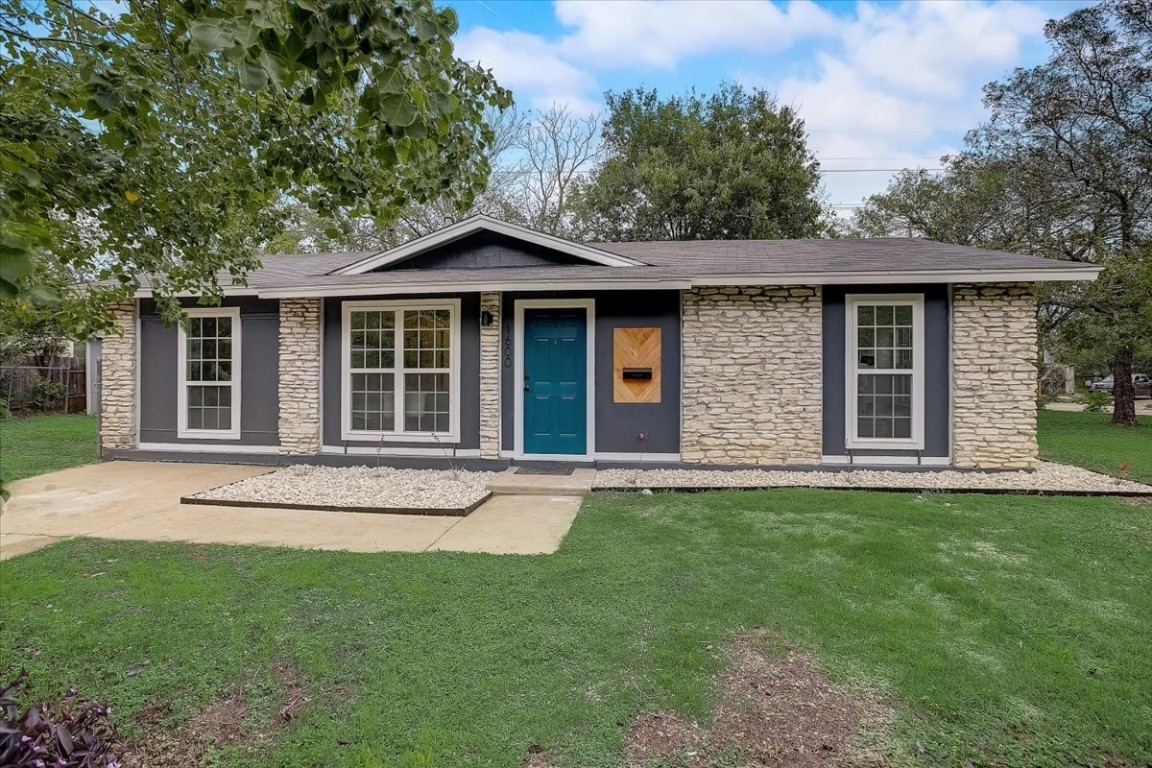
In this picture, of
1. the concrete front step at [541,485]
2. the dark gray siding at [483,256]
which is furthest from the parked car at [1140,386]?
the concrete front step at [541,485]

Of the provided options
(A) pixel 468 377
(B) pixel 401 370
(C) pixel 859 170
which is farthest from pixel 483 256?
(C) pixel 859 170

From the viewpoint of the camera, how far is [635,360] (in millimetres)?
7680

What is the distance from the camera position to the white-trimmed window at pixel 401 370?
26.2ft

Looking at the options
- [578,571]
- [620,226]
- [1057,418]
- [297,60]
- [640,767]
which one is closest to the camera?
[297,60]

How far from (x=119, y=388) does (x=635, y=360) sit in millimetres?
7519

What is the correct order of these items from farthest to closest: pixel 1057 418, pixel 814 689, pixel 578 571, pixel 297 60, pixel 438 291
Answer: pixel 1057 418 → pixel 438 291 → pixel 578 571 → pixel 814 689 → pixel 297 60

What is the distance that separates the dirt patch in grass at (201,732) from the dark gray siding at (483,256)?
6.65m

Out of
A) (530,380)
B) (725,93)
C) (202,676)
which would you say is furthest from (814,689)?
(725,93)

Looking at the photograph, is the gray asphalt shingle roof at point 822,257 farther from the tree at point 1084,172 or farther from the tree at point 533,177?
the tree at point 533,177

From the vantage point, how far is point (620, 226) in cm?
2134

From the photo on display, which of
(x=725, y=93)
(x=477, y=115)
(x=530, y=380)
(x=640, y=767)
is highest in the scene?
(x=725, y=93)

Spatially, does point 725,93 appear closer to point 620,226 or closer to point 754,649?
point 620,226

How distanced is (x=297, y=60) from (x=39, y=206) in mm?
1801

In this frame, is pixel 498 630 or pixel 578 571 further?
pixel 578 571
